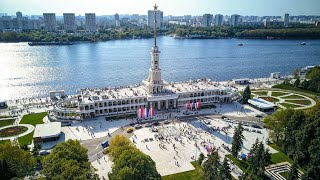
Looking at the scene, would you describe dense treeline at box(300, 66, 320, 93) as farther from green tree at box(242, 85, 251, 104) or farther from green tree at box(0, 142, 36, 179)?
green tree at box(0, 142, 36, 179)

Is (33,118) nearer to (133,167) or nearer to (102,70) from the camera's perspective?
(133,167)

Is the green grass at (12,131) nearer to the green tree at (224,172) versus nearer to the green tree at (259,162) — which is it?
the green tree at (224,172)

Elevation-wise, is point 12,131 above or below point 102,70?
below

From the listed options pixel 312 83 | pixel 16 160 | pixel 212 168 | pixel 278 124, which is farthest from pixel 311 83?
pixel 16 160

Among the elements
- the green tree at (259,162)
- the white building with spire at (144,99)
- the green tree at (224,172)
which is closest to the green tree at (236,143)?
the green tree at (259,162)

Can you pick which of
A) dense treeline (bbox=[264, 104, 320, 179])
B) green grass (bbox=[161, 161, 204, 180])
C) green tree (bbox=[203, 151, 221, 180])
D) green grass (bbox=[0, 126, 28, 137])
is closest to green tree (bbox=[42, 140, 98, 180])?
green grass (bbox=[161, 161, 204, 180])

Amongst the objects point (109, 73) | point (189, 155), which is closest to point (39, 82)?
point (109, 73)
